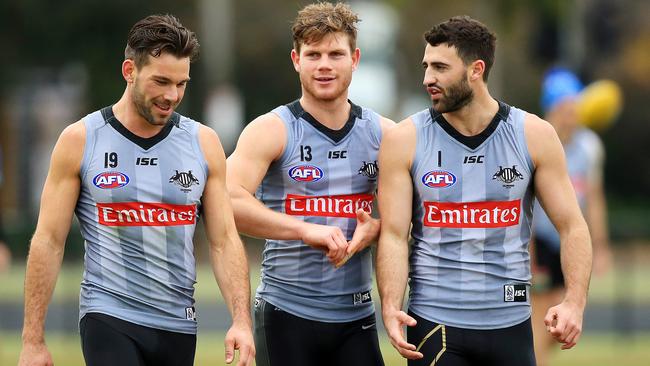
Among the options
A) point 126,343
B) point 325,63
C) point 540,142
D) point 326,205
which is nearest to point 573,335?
point 540,142

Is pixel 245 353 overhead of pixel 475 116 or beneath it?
beneath

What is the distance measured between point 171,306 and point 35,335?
66cm

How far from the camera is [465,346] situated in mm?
6762

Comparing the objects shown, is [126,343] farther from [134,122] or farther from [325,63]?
[325,63]

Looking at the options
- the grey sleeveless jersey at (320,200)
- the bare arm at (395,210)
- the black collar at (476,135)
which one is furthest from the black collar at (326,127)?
the black collar at (476,135)

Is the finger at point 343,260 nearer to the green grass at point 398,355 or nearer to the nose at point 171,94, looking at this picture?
the nose at point 171,94

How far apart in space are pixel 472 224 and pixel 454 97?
63 centimetres

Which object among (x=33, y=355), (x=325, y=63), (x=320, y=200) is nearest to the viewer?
(x=33, y=355)

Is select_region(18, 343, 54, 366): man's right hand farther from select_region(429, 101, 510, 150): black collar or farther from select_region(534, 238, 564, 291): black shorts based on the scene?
select_region(534, 238, 564, 291): black shorts

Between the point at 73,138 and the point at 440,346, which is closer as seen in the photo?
the point at 73,138

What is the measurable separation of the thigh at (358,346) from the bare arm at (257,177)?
65cm

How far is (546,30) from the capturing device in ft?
82.8

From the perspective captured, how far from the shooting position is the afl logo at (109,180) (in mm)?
6629

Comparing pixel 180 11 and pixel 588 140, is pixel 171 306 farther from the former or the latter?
pixel 180 11
